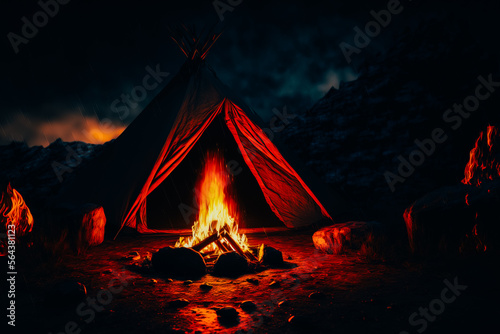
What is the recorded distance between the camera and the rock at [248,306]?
92.2 inches

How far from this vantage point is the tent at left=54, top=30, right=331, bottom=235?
4.44 meters

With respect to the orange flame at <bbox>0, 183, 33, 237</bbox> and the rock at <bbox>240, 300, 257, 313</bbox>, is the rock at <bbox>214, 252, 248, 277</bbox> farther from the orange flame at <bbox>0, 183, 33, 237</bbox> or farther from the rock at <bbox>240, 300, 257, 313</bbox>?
the orange flame at <bbox>0, 183, 33, 237</bbox>

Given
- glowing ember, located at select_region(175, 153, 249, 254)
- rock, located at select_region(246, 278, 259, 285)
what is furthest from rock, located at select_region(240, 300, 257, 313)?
glowing ember, located at select_region(175, 153, 249, 254)

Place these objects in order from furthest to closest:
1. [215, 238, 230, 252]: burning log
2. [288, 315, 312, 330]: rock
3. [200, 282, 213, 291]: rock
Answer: [215, 238, 230, 252]: burning log, [200, 282, 213, 291]: rock, [288, 315, 312, 330]: rock

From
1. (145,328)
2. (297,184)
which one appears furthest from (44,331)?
(297,184)

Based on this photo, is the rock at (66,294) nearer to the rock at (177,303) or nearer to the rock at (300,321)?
the rock at (177,303)

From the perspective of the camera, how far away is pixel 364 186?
8.77 meters

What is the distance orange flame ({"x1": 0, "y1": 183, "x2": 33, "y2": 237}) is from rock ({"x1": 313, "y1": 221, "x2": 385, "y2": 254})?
4.36 meters

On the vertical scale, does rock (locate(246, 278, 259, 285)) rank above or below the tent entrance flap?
below

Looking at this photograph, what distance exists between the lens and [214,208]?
5219 mm

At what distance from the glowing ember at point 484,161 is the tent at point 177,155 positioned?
87.9 inches

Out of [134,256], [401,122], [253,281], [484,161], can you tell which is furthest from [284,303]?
[401,122]

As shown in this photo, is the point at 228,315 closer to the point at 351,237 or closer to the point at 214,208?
the point at 351,237

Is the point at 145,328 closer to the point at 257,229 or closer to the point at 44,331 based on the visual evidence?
the point at 44,331
